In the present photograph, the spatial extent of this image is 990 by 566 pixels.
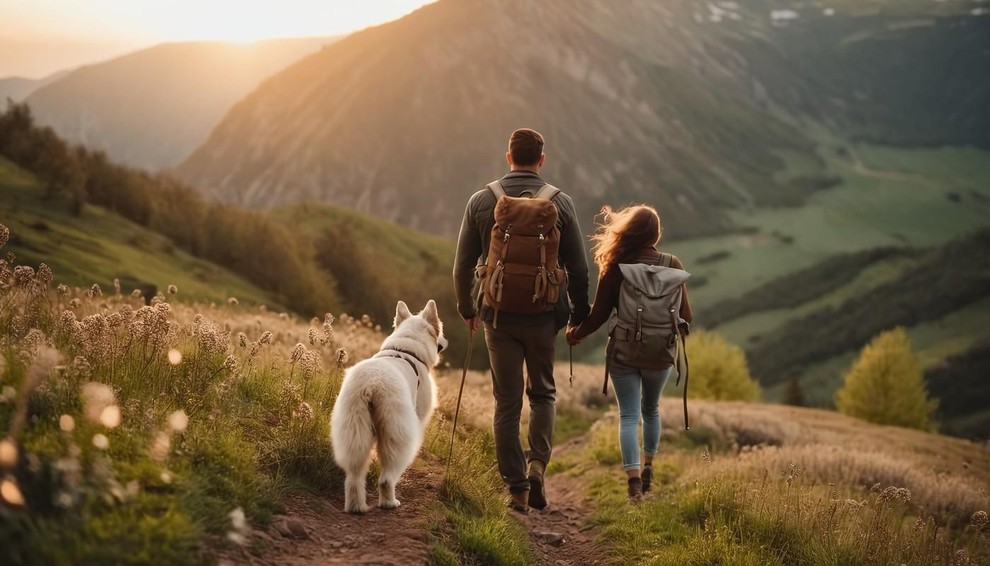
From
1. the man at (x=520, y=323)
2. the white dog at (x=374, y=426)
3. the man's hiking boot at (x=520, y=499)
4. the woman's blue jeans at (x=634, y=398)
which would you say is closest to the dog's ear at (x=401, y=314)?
the man at (x=520, y=323)

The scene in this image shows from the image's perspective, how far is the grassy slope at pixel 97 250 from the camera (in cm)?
2833

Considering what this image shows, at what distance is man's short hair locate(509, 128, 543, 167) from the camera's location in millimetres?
6555

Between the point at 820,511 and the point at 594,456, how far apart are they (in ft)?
15.8

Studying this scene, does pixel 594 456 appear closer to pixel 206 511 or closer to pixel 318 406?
pixel 318 406

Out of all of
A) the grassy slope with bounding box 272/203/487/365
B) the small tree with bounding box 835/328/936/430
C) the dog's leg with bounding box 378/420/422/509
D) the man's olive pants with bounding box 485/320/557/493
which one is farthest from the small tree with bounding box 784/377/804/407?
the dog's leg with bounding box 378/420/422/509

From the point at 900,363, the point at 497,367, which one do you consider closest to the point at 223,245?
the point at 497,367

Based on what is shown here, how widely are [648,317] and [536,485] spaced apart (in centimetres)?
209

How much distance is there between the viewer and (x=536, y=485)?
23.1 ft

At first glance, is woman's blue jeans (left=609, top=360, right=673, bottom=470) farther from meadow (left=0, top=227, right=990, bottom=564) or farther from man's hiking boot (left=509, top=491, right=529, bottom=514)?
man's hiking boot (left=509, top=491, right=529, bottom=514)

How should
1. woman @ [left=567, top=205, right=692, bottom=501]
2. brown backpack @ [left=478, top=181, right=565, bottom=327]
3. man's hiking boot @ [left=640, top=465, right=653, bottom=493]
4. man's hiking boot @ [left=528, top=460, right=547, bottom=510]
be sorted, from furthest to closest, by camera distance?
man's hiking boot @ [left=640, top=465, right=653, bottom=493] → woman @ [left=567, top=205, right=692, bottom=501] → man's hiking boot @ [left=528, top=460, right=547, bottom=510] → brown backpack @ [left=478, top=181, right=565, bottom=327]

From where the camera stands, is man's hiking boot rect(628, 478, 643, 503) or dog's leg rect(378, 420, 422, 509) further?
man's hiking boot rect(628, 478, 643, 503)

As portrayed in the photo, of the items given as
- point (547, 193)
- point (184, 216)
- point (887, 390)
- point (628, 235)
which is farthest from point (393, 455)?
point (887, 390)

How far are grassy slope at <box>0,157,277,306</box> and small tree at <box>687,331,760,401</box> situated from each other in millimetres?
32108

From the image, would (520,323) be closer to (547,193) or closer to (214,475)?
(547,193)
